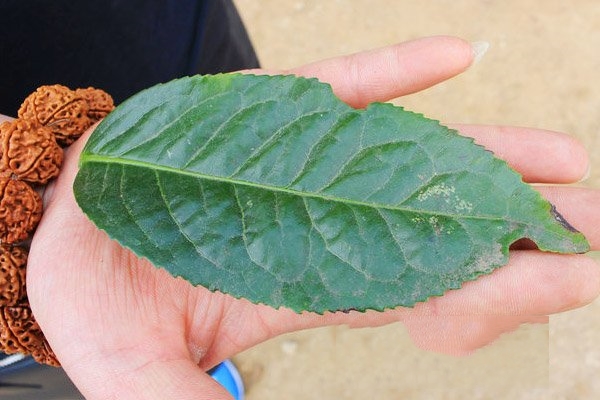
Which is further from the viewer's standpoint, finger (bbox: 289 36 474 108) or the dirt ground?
the dirt ground

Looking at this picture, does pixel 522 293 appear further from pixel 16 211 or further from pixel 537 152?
pixel 16 211

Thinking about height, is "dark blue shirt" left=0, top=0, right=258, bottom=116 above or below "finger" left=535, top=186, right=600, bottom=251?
above

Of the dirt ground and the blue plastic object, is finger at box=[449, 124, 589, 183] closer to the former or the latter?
the dirt ground

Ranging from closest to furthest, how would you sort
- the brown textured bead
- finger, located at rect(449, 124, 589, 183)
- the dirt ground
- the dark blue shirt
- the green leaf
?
the green leaf, finger, located at rect(449, 124, 589, 183), the brown textured bead, the dark blue shirt, the dirt ground

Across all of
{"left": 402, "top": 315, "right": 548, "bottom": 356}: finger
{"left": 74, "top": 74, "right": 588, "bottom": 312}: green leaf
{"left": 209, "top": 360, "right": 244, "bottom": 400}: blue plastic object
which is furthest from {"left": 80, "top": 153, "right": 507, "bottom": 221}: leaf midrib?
{"left": 209, "top": 360, "right": 244, "bottom": 400}: blue plastic object

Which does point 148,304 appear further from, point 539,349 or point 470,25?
point 470,25

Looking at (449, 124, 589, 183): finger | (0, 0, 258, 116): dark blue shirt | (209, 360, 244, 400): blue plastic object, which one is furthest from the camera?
(209, 360, 244, 400): blue plastic object

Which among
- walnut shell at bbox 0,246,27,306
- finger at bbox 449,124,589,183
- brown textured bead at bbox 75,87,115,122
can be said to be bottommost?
finger at bbox 449,124,589,183

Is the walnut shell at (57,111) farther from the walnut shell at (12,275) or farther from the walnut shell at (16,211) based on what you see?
the walnut shell at (12,275)

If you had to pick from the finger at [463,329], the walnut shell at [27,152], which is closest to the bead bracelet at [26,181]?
the walnut shell at [27,152]
